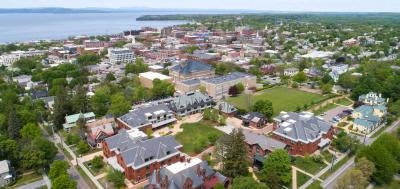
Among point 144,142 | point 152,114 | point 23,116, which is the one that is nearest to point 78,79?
point 23,116

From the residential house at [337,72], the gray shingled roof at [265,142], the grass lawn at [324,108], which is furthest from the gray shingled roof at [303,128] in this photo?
the residential house at [337,72]

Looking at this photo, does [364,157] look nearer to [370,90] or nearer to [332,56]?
[370,90]

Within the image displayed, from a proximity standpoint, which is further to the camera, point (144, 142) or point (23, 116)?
point (23, 116)

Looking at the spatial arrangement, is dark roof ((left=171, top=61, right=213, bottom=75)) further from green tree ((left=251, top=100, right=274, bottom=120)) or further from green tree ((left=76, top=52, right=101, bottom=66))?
green tree ((left=76, top=52, right=101, bottom=66))

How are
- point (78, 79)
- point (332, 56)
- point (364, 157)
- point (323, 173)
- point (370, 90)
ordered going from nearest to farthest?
point (364, 157)
point (323, 173)
point (370, 90)
point (78, 79)
point (332, 56)

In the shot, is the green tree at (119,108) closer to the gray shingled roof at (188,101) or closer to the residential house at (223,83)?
the gray shingled roof at (188,101)

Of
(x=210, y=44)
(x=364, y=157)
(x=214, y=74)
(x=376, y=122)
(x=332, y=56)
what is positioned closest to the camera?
(x=364, y=157)
